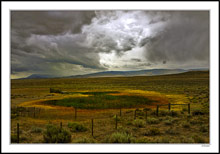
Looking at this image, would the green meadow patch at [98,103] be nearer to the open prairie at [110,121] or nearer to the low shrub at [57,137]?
the open prairie at [110,121]

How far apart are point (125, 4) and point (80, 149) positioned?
376 cm

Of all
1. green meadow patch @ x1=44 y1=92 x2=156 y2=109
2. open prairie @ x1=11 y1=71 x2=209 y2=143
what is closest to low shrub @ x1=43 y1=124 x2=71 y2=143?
open prairie @ x1=11 y1=71 x2=209 y2=143

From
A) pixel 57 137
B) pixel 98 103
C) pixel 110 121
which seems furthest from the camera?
pixel 98 103

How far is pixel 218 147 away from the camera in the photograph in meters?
2.85

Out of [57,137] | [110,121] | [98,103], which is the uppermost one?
[57,137]

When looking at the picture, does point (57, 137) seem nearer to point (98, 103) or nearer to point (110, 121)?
point (110, 121)

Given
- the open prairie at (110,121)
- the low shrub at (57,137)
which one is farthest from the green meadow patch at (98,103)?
the low shrub at (57,137)

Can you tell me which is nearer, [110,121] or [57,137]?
[57,137]

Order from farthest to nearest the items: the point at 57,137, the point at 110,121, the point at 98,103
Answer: the point at 98,103 → the point at 110,121 → the point at 57,137

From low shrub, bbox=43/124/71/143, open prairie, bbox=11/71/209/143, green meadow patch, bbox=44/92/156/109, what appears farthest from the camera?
green meadow patch, bbox=44/92/156/109

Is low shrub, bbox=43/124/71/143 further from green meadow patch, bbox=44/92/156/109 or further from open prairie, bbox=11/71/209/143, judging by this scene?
green meadow patch, bbox=44/92/156/109

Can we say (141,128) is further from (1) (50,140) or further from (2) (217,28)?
(2) (217,28)

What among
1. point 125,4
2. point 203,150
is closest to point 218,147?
point 203,150

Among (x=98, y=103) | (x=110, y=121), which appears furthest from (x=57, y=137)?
(x=98, y=103)
